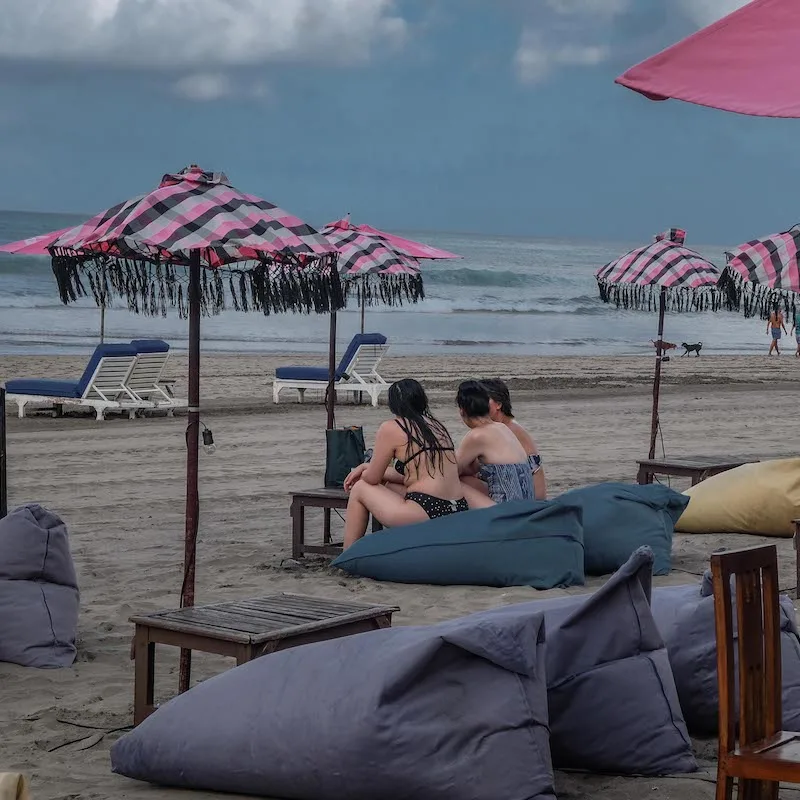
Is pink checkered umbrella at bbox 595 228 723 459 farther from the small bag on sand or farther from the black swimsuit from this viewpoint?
the black swimsuit

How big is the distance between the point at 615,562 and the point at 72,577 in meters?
2.86

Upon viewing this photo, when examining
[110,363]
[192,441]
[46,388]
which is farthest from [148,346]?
[192,441]

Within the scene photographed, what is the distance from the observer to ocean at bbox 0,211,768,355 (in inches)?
1152

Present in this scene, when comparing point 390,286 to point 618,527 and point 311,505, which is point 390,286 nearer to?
point 311,505

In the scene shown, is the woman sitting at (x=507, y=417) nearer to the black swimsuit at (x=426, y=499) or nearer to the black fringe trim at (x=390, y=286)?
the black swimsuit at (x=426, y=499)

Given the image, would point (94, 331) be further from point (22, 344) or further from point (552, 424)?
point (552, 424)

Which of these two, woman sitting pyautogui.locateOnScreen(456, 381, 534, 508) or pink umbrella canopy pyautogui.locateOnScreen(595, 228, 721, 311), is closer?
woman sitting pyautogui.locateOnScreen(456, 381, 534, 508)

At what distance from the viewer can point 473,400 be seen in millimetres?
6891

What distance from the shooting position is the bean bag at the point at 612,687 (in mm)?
3750

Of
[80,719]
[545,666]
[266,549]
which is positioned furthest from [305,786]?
[266,549]

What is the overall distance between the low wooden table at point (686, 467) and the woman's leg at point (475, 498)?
6.74ft

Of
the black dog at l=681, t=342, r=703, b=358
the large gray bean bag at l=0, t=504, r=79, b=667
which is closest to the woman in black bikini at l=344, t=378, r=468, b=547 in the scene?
the large gray bean bag at l=0, t=504, r=79, b=667

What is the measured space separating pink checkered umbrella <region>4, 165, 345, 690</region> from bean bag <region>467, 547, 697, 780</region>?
4.52 feet

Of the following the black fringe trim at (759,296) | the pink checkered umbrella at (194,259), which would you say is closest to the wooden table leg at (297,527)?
the pink checkered umbrella at (194,259)
